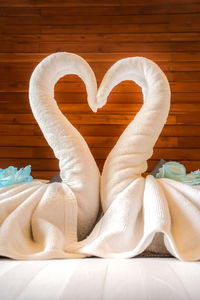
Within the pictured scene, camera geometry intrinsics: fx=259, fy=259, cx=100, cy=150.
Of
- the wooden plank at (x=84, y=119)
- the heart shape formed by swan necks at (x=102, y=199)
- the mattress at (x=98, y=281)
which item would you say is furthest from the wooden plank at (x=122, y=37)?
the mattress at (x=98, y=281)

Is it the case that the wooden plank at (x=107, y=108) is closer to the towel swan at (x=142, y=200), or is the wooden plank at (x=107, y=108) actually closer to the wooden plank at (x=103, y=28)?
A: the wooden plank at (x=103, y=28)

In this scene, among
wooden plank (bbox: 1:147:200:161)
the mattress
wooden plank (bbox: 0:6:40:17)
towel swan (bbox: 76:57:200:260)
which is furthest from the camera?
wooden plank (bbox: 0:6:40:17)

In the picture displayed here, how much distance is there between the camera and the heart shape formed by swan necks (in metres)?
0.47

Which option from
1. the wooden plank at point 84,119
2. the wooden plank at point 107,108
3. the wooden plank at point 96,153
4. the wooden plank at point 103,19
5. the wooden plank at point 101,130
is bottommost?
the wooden plank at point 96,153

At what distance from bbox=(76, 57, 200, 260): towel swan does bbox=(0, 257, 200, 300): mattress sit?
4.1 inches

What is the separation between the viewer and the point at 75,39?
2.24 m

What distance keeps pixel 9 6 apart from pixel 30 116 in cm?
107

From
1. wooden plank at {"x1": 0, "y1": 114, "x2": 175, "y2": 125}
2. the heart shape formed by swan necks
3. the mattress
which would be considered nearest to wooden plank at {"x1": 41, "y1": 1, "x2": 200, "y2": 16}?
wooden plank at {"x1": 0, "y1": 114, "x2": 175, "y2": 125}

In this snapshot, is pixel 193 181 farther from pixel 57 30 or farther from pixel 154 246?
pixel 57 30

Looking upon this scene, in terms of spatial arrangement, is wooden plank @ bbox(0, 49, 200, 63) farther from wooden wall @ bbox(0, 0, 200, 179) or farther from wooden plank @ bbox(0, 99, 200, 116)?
wooden plank @ bbox(0, 99, 200, 116)

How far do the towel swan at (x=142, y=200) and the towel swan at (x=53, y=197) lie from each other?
0.15 feet

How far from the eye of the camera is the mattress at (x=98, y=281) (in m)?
0.26

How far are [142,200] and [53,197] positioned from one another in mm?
201

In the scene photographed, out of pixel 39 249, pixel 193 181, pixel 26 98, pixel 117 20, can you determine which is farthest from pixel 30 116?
pixel 39 249
